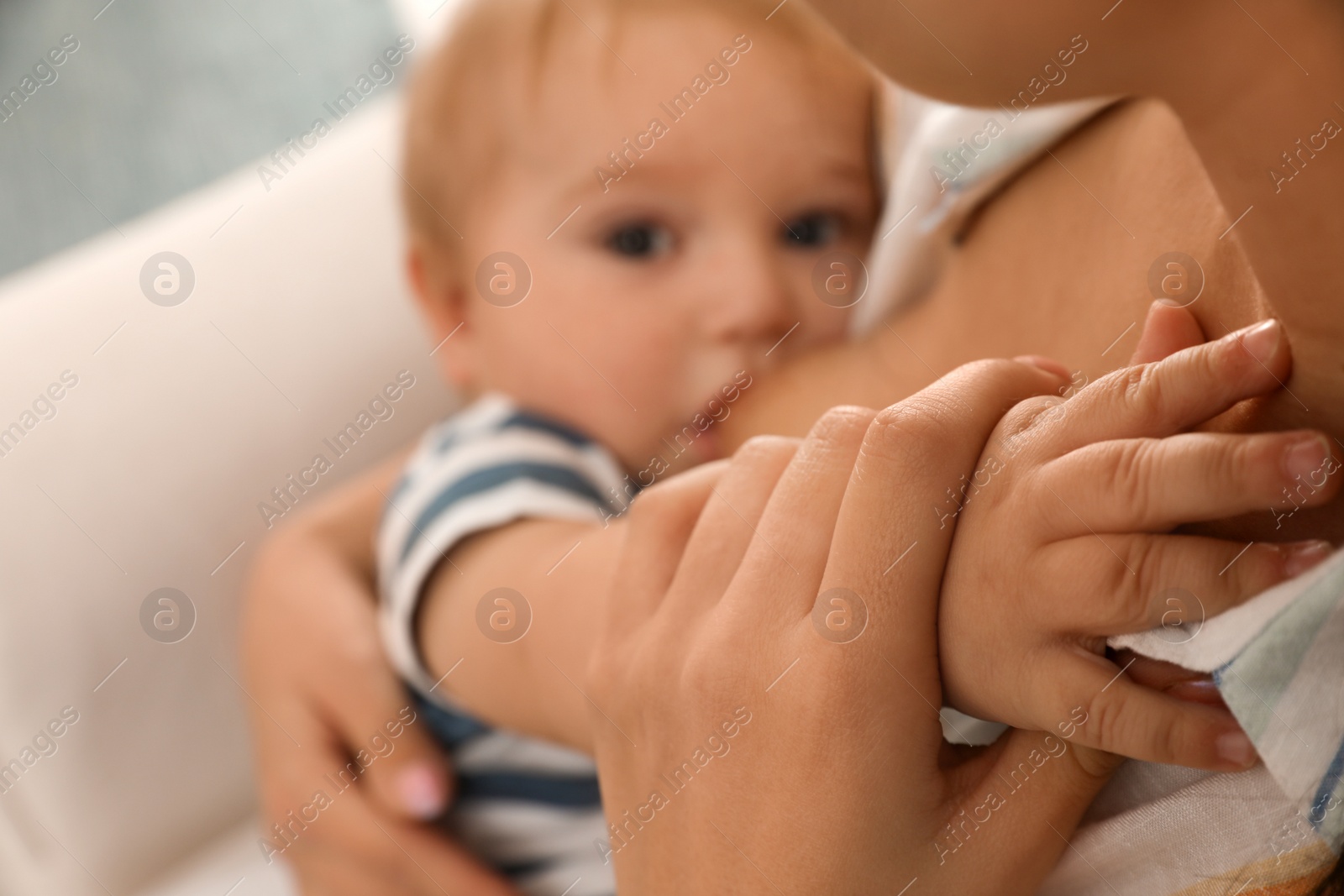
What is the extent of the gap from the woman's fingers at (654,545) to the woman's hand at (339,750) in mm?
425

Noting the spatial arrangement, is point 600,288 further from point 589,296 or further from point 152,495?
point 152,495

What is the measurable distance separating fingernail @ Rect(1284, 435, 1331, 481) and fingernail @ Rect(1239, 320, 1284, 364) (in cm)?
4

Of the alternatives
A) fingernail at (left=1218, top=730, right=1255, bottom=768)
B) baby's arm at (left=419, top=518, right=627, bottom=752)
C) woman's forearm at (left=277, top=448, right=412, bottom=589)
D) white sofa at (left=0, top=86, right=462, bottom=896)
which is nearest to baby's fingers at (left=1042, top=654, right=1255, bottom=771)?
fingernail at (left=1218, top=730, right=1255, bottom=768)

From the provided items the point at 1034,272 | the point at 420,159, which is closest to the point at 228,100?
the point at 420,159

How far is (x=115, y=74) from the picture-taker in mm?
1975

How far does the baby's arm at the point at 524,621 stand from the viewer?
635mm

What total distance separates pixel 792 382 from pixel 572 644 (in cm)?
28

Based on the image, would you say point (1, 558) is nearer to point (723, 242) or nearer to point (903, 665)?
point (723, 242)

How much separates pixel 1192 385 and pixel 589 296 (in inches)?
25.7

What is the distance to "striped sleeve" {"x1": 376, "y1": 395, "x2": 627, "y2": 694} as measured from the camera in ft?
2.72

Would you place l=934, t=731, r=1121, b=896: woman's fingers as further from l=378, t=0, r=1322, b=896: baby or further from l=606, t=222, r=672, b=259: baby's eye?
l=606, t=222, r=672, b=259: baby's eye

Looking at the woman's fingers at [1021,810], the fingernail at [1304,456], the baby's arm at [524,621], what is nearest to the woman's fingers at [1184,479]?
the fingernail at [1304,456]

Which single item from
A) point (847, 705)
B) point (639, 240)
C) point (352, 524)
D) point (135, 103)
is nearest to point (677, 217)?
point (639, 240)

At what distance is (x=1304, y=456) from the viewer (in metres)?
0.29
